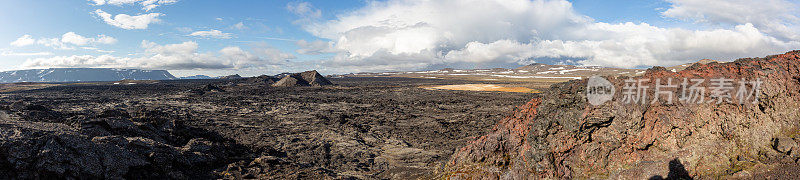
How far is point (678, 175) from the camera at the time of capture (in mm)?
4539

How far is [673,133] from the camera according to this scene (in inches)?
184

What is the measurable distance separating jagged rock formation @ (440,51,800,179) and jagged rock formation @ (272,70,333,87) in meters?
53.9

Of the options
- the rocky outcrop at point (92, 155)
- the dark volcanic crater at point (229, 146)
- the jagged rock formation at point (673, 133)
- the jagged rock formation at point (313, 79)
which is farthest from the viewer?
the jagged rock formation at point (313, 79)

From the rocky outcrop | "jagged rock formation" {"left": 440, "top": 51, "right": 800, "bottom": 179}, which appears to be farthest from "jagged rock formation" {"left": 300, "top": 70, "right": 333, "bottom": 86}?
"jagged rock formation" {"left": 440, "top": 51, "right": 800, "bottom": 179}

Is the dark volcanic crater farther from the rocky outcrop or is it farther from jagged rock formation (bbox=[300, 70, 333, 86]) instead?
jagged rock formation (bbox=[300, 70, 333, 86])

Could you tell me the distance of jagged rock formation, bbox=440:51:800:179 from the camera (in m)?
4.52

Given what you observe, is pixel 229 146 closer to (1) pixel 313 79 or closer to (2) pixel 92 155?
(2) pixel 92 155

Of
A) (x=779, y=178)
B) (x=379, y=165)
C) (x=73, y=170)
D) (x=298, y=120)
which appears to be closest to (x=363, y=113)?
(x=298, y=120)

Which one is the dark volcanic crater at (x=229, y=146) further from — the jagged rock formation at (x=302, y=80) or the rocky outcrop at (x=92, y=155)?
the jagged rock formation at (x=302, y=80)

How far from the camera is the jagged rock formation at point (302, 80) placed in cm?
5659

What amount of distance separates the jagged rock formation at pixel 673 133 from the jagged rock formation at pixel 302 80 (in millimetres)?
53938

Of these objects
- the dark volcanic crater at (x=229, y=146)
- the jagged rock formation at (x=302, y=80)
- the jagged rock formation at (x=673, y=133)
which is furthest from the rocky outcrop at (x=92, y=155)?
the jagged rock formation at (x=302, y=80)

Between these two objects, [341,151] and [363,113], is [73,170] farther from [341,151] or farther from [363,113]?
[363,113]

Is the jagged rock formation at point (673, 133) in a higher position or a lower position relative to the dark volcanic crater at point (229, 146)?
higher
